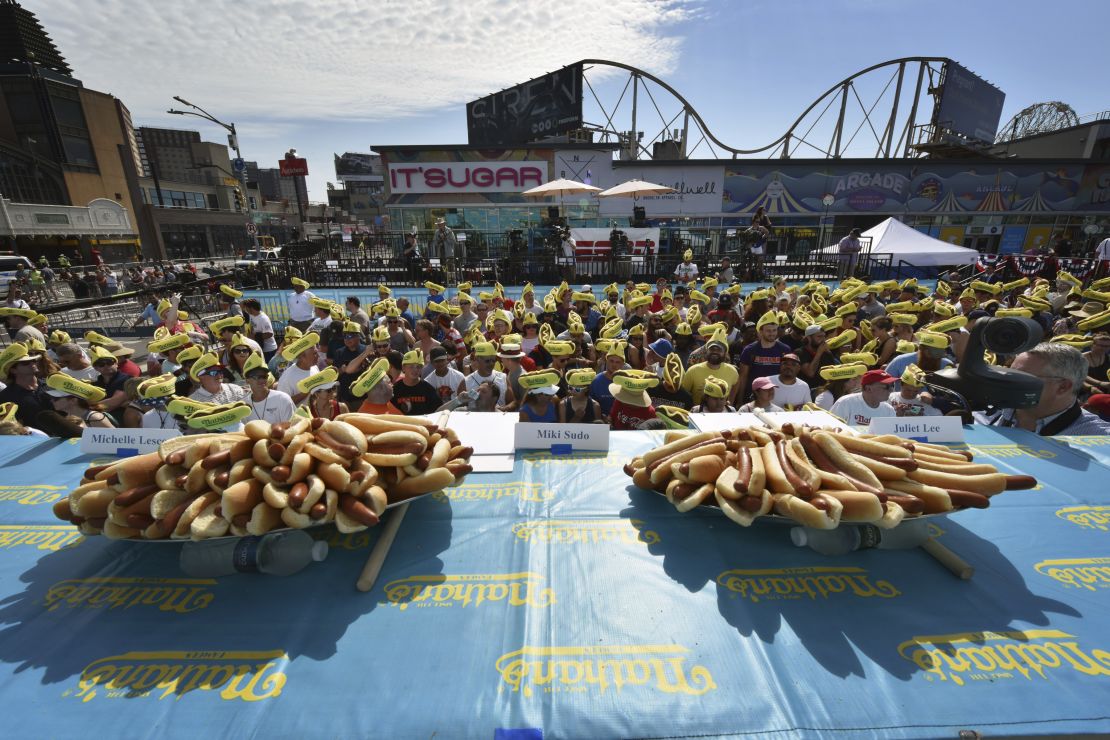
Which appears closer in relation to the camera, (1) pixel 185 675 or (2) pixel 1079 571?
(1) pixel 185 675

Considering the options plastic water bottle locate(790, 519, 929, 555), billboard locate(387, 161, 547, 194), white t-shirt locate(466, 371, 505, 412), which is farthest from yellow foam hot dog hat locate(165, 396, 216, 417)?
billboard locate(387, 161, 547, 194)

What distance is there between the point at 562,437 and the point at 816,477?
1.42 meters

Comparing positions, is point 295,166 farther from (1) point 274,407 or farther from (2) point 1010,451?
(2) point 1010,451

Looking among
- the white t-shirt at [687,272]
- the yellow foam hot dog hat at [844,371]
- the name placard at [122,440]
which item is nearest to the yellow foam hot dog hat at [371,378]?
the name placard at [122,440]

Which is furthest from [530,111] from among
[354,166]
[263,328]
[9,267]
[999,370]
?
[354,166]

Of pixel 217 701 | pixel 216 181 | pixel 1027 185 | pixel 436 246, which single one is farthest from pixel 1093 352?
pixel 216 181

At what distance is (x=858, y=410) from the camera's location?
171 inches

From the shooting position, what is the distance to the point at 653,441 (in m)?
2.98

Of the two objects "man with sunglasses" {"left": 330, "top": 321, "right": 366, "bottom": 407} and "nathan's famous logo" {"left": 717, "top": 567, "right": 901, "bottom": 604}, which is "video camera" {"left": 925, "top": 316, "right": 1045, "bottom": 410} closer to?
"nathan's famous logo" {"left": 717, "top": 567, "right": 901, "bottom": 604}

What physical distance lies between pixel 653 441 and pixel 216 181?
88554 millimetres

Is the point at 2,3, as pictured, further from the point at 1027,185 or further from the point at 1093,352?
the point at 1027,185

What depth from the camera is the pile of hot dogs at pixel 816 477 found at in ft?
5.89

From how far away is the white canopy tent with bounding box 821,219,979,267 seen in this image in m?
15.2

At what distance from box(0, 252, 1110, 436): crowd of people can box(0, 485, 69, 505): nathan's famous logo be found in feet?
2.26
